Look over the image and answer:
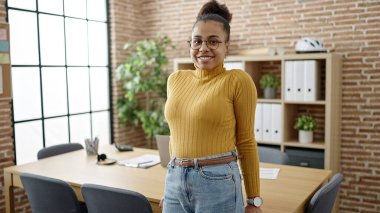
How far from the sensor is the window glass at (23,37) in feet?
12.5

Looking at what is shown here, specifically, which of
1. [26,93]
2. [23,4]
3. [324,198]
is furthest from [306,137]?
[23,4]

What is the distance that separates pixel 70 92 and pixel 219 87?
10.7 ft

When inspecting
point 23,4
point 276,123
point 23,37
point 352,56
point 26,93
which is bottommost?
point 276,123

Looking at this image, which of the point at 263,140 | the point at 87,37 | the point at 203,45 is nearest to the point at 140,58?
the point at 87,37

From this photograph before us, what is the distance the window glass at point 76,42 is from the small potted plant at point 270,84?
216 cm

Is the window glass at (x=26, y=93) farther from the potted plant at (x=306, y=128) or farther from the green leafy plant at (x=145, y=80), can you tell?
the potted plant at (x=306, y=128)

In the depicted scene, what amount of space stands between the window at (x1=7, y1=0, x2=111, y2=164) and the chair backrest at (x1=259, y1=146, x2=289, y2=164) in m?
2.37

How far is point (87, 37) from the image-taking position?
4.73 meters

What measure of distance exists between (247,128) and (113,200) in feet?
2.97

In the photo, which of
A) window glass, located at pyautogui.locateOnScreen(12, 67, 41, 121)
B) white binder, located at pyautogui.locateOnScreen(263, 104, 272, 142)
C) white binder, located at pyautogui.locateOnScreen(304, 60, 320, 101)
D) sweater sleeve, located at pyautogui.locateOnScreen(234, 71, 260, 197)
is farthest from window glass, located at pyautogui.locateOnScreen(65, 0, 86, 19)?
sweater sleeve, located at pyautogui.locateOnScreen(234, 71, 260, 197)

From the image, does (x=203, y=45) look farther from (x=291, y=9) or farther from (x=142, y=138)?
(x=142, y=138)

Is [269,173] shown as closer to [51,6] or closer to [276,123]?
[276,123]

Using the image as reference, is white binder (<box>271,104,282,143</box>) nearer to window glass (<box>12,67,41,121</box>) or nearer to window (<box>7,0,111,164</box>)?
window (<box>7,0,111,164</box>)

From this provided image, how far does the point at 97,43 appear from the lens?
4895mm
